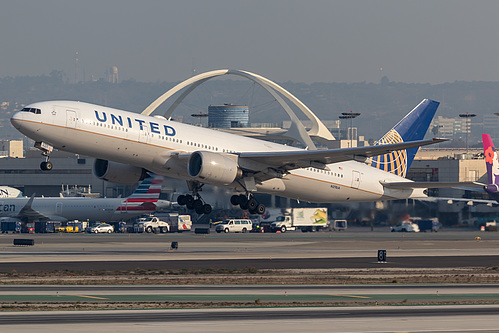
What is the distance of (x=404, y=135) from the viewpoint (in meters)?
70.4

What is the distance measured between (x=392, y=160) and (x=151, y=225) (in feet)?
168

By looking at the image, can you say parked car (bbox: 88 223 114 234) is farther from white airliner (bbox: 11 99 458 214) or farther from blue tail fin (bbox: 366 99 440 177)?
blue tail fin (bbox: 366 99 440 177)

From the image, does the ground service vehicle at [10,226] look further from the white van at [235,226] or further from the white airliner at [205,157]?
the white airliner at [205,157]

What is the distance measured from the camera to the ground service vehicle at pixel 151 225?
111 metres

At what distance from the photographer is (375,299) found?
3500 centimetres

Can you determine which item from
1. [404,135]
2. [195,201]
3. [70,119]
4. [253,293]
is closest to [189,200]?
[195,201]

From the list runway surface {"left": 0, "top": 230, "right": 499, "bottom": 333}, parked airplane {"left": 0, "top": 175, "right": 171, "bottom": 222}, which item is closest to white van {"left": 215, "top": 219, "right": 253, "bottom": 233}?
parked airplane {"left": 0, "top": 175, "right": 171, "bottom": 222}

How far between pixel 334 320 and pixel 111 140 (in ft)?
85.3

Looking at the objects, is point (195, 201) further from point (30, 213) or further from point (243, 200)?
point (30, 213)

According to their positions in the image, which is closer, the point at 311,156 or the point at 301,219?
the point at 311,156

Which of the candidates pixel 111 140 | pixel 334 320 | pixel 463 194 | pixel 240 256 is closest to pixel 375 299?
pixel 334 320

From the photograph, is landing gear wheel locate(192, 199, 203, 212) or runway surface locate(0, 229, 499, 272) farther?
landing gear wheel locate(192, 199, 203, 212)

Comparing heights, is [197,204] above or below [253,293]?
above

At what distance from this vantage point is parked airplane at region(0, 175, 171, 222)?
11275 centimetres
